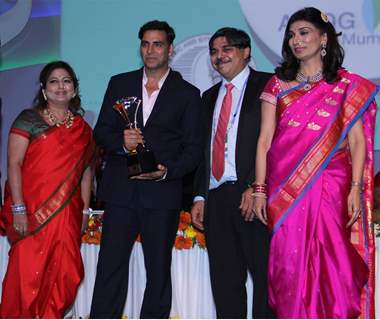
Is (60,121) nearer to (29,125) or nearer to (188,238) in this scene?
(29,125)

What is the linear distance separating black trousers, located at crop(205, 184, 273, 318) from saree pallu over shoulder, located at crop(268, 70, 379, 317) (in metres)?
0.23

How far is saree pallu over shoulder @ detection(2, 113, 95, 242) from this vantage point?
3441 mm

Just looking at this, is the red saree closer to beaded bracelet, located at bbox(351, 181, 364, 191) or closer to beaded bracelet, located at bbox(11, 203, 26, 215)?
beaded bracelet, located at bbox(11, 203, 26, 215)

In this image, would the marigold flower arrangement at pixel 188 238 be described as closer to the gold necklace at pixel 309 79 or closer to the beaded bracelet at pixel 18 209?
the beaded bracelet at pixel 18 209

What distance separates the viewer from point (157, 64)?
3.39 m

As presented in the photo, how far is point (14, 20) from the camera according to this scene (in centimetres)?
570

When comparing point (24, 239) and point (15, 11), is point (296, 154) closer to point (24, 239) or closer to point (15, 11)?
point (24, 239)

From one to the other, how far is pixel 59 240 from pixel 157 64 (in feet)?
3.28

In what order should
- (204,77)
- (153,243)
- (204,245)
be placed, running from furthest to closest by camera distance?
(204,77) < (204,245) < (153,243)

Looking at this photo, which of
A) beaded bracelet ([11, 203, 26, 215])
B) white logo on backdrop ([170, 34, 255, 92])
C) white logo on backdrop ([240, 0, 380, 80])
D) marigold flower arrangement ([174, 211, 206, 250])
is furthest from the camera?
white logo on backdrop ([170, 34, 255, 92])

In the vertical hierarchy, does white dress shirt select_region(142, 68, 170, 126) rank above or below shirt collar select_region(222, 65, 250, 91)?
below

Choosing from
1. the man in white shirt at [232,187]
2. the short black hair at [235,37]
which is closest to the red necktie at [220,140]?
the man in white shirt at [232,187]

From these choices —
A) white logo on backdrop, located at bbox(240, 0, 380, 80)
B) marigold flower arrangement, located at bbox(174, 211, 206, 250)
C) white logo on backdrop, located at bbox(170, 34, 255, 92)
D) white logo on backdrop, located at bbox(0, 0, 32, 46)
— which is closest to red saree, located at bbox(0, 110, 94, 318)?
marigold flower arrangement, located at bbox(174, 211, 206, 250)

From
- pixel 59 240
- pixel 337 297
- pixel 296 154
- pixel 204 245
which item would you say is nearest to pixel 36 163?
pixel 59 240
